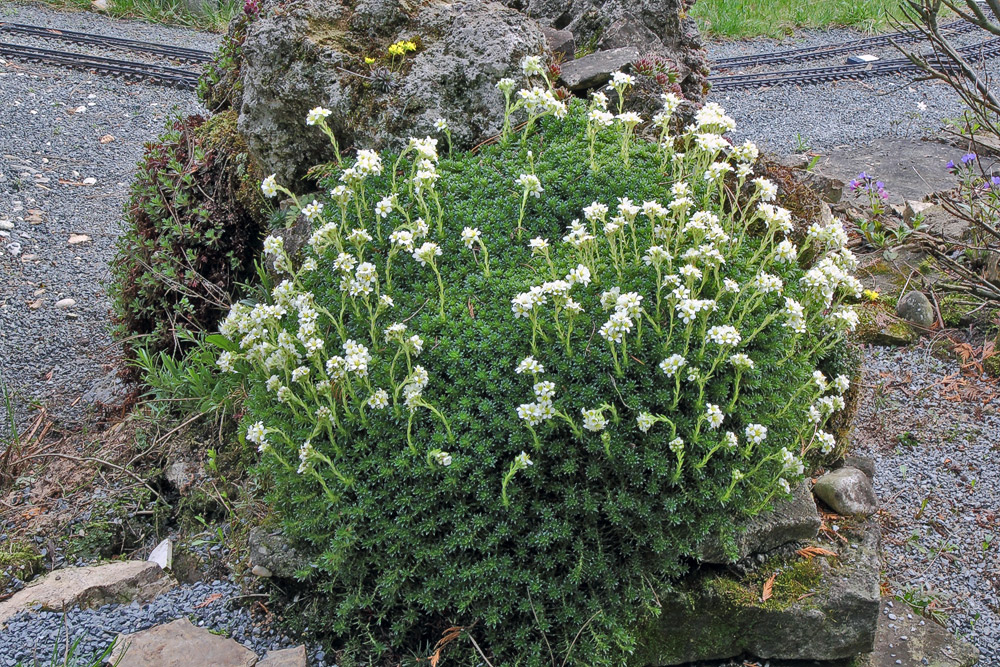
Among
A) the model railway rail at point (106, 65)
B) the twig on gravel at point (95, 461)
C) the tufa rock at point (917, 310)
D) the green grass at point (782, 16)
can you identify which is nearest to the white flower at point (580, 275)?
the twig on gravel at point (95, 461)

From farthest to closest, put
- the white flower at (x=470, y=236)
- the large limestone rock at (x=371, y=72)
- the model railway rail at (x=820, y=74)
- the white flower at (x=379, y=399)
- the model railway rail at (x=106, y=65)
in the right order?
the model railway rail at (x=820, y=74), the model railway rail at (x=106, y=65), the large limestone rock at (x=371, y=72), the white flower at (x=470, y=236), the white flower at (x=379, y=399)

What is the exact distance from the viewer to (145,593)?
312 cm

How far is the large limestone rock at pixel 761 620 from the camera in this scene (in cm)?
290

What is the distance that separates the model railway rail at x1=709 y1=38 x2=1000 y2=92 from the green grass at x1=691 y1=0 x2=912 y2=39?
1605mm

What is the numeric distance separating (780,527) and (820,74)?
29.1 ft

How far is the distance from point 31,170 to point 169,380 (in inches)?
184

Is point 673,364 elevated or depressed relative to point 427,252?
depressed

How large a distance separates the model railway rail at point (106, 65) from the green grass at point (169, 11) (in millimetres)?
2117

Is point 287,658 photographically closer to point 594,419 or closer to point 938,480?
point 594,419

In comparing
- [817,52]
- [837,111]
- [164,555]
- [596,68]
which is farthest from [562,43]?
[817,52]

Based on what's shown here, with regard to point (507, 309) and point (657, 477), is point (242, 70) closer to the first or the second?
point (507, 309)

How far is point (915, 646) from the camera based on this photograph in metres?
3.09

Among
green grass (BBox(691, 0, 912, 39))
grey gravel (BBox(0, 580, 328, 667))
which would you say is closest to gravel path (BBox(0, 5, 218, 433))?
grey gravel (BBox(0, 580, 328, 667))

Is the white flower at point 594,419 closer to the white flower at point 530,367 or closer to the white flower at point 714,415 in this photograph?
the white flower at point 530,367
